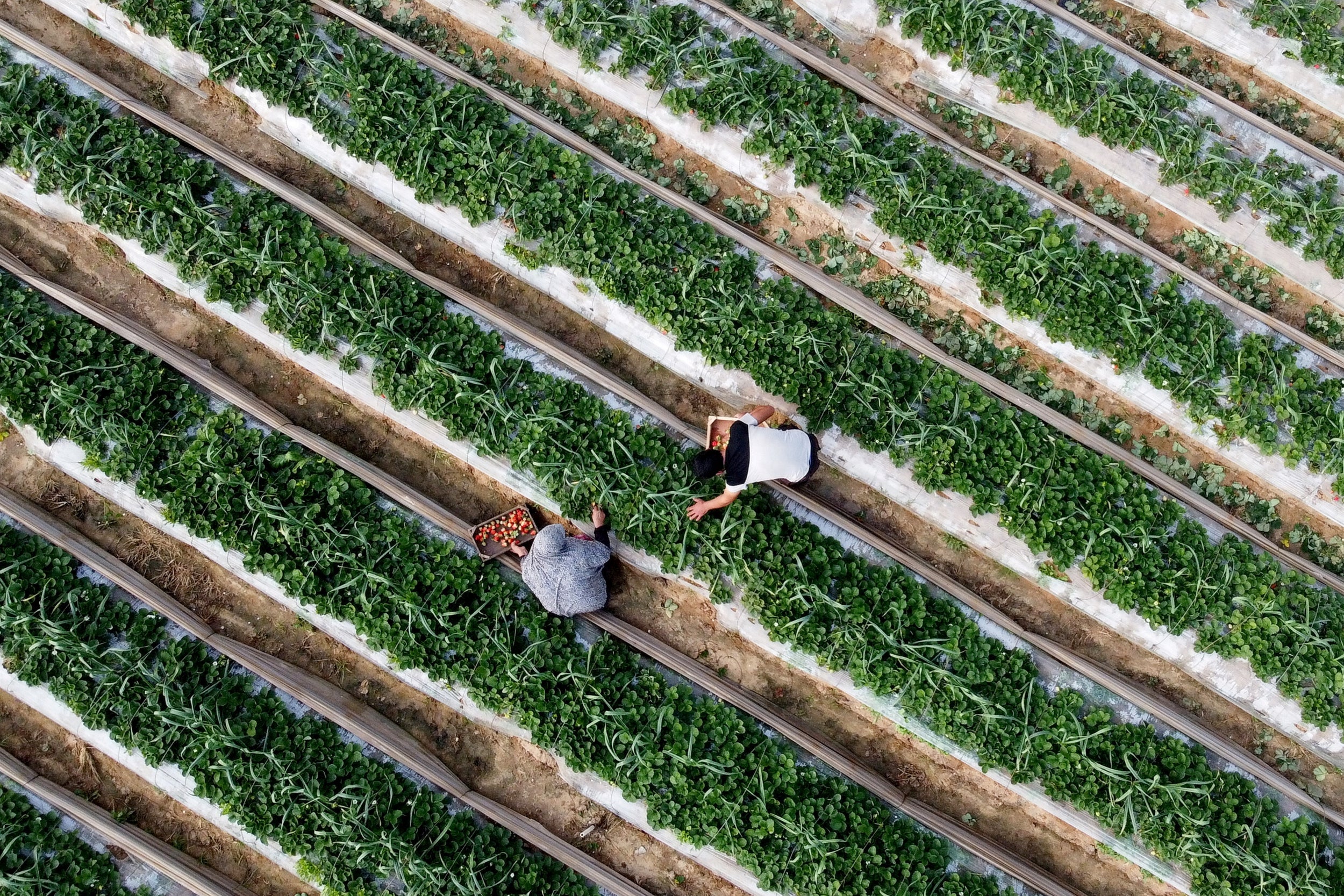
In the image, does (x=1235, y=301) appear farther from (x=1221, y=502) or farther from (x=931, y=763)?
(x=931, y=763)

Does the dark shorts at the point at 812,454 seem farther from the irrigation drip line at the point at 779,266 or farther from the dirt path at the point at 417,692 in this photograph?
the dirt path at the point at 417,692

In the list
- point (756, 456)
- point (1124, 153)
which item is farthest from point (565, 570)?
point (1124, 153)

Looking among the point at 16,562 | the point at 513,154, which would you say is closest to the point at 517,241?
the point at 513,154

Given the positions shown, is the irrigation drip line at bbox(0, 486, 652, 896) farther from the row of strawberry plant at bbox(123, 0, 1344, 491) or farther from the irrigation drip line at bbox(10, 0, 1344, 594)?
the row of strawberry plant at bbox(123, 0, 1344, 491)

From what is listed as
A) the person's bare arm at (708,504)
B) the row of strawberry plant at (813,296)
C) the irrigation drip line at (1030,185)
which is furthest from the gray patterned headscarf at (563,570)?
the irrigation drip line at (1030,185)

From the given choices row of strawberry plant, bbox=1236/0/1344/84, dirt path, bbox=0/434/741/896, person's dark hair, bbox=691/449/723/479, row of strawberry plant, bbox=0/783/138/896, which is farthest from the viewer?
row of strawberry plant, bbox=1236/0/1344/84

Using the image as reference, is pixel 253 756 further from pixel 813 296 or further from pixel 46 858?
pixel 813 296

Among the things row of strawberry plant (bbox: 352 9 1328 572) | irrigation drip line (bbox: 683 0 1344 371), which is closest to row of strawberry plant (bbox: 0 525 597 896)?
row of strawberry plant (bbox: 352 9 1328 572)
